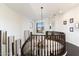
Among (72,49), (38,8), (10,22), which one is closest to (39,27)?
(38,8)

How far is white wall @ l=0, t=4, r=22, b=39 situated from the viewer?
1.87 meters

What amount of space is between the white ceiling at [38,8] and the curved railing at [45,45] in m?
0.35

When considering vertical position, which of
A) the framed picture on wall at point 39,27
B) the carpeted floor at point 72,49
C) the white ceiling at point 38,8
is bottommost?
the carpeted floor at point 72,49

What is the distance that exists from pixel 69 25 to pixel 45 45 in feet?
1.82

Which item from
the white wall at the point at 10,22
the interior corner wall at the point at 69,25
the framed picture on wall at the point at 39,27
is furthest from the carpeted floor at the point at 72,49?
the white wall at the point at 10,22

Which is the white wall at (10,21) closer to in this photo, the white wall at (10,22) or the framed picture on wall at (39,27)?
the white wall at (10,22)

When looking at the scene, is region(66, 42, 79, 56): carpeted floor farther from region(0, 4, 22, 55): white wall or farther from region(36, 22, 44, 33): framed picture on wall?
region(0, 4, 22, 55): white wall

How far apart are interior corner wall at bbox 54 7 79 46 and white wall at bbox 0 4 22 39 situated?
660 mm

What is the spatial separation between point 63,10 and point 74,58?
822 mm

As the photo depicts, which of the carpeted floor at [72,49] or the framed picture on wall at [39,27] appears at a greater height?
the framed picture on wall at [39,27]

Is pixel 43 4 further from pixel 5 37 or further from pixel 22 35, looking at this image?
pixel 5 37

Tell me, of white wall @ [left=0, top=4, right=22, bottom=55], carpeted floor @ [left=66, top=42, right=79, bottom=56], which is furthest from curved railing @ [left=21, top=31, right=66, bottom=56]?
white wall @ [left=0, top=4, right=22, bottom=55]

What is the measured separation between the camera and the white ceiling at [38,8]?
1880 millimetres

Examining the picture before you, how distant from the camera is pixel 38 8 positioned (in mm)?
1942
